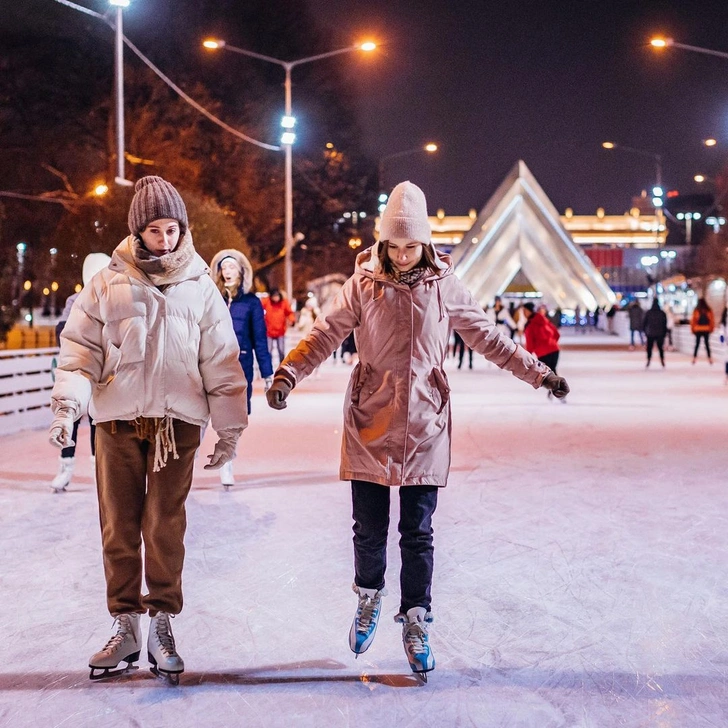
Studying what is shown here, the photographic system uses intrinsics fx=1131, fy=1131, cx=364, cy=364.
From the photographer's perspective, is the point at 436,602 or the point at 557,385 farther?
the point at 436,602

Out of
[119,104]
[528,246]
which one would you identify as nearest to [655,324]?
[119,104]

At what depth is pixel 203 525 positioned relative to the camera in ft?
23.3

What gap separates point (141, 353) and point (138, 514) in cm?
61

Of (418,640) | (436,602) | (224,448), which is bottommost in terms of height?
(436,602)

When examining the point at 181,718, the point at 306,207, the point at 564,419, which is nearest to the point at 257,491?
the point at 181,718

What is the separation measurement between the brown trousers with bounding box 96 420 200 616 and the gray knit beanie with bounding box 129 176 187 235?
75 centimetres

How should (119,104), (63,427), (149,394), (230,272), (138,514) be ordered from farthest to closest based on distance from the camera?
(119,104), (230,272), (138,514), (149,394), (63,427)

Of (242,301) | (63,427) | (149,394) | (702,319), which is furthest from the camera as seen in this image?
(702,319)

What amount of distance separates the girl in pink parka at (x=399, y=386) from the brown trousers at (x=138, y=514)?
0.52m

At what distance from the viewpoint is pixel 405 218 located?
4.33m

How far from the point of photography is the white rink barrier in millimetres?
13259

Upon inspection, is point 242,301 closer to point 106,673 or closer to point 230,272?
point 230,272

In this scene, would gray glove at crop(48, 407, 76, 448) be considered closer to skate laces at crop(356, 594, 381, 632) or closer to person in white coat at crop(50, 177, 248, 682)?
person in white coat at crop(50, 177, 248, 682)

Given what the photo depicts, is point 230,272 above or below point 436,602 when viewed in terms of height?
above
